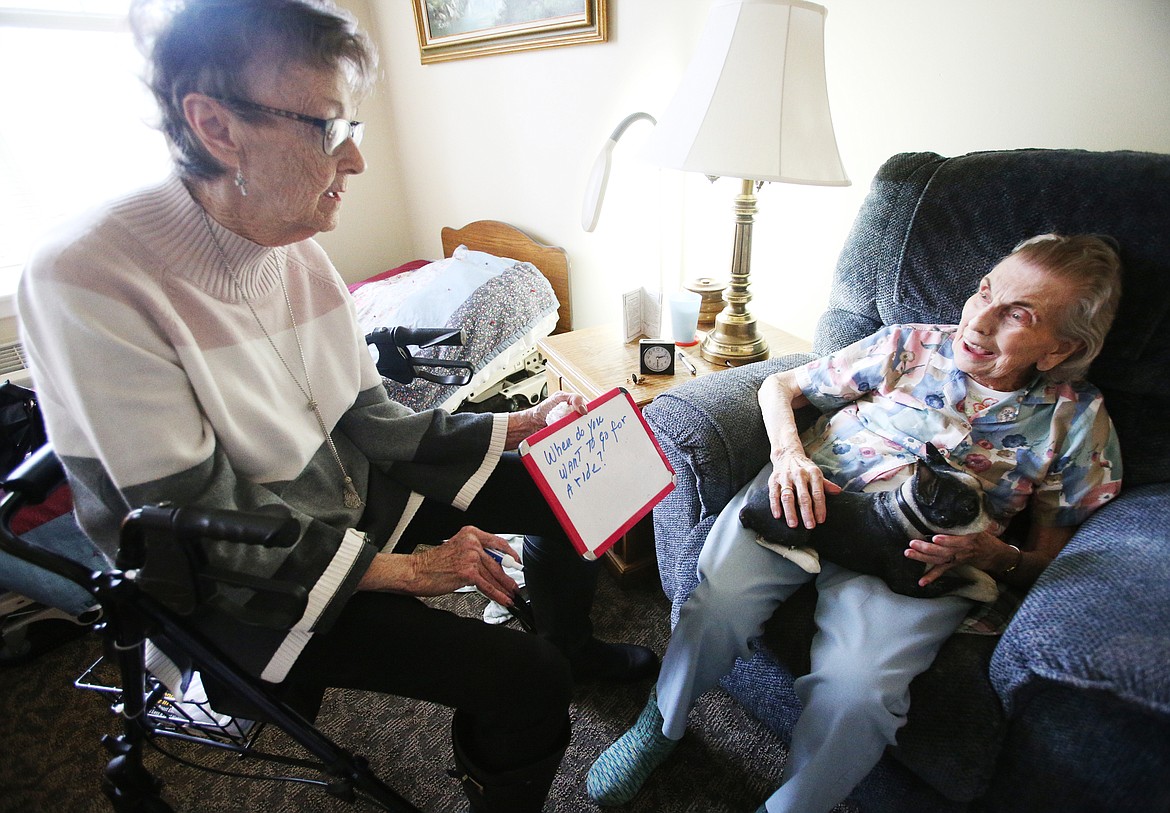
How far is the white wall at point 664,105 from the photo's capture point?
1094 millimetres

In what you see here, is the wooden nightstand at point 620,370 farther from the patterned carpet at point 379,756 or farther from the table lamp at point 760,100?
the table lamp at point 760,100

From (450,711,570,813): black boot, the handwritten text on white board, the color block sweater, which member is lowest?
(450,711,570,813): black boot

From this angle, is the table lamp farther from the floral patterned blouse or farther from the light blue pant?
the light blue pant

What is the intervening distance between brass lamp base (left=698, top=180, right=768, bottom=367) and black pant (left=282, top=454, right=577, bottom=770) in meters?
0.86

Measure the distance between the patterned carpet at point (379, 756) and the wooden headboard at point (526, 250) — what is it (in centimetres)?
140

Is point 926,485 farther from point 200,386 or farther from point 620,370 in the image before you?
point 200,386

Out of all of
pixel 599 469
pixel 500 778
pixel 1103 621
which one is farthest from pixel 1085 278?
pixel 500 778

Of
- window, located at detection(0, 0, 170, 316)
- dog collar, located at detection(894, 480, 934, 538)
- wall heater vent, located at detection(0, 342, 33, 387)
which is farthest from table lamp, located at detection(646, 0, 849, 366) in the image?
wall heater vent, located at detection(0, 342, 33, 387)

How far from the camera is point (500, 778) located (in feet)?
2.84

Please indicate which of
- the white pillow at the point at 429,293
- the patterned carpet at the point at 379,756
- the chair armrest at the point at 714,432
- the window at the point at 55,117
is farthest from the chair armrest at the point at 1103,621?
the window at the point at 55,117

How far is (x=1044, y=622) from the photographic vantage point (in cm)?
74

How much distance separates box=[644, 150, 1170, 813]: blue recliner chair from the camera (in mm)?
681

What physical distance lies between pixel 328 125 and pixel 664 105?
126 centimetres

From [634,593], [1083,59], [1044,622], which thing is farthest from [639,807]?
[1083,59]
